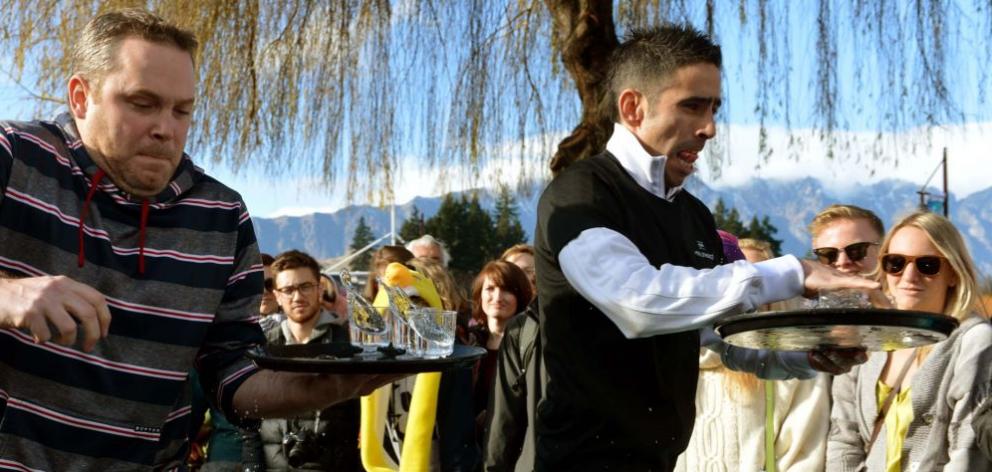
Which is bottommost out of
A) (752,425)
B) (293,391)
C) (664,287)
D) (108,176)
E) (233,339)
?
(752,425)

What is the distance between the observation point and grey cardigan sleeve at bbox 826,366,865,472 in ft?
15.1

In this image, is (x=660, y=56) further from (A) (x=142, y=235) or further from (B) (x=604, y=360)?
(A) (x=142, y=235)

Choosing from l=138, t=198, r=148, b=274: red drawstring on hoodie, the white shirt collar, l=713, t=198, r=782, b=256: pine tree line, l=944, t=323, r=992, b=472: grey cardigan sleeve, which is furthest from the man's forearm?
l=713, t=198, r=782, b=256: pine tree line

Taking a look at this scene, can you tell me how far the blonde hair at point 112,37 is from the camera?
2.52 metres

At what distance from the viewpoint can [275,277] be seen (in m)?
6.77

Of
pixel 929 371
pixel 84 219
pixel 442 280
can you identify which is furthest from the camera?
pixel 442 280

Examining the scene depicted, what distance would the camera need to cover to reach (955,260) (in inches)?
168

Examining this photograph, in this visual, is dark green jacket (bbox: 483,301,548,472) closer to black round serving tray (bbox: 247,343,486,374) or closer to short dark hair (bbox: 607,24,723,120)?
short dark hair (bbox: 607,24,723,120)

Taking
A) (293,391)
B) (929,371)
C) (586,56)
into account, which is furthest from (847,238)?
(293,391)

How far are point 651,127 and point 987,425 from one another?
1.55 meters

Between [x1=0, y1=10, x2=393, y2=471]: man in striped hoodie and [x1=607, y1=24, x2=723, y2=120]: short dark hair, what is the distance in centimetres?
118

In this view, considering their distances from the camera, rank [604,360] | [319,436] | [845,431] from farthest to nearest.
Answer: [319,436]
[845,431]
[604,360]

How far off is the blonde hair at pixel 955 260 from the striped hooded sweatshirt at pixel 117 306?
2.63 m

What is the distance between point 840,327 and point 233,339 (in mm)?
1315
